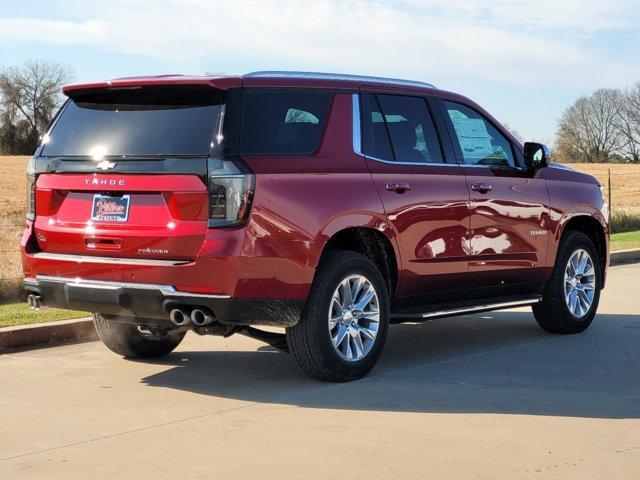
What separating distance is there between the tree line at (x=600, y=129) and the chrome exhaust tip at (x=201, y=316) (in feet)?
240

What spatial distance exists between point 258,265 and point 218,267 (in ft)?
0.84

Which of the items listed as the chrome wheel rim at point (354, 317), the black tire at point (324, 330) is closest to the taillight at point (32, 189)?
the black tire at point (324, 330)

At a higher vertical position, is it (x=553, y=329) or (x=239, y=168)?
(x=239, y=168)

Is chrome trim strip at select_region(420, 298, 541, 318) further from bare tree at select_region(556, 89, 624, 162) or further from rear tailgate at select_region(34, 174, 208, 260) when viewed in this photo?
bare tree at select_region(556, 89, 624, 162)

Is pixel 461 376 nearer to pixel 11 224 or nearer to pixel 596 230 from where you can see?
pixel 596 230

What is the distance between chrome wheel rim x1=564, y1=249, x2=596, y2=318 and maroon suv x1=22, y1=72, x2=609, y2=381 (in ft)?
4.15

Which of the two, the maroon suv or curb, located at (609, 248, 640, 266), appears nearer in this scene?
the maroon suv

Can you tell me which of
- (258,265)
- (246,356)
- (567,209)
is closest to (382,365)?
(246,356)

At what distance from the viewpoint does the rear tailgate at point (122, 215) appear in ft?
22.1

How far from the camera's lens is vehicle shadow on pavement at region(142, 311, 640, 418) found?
673cm

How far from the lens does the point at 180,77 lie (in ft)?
23.1

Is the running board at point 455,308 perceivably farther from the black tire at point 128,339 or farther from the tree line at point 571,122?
the tree line at point 571,122

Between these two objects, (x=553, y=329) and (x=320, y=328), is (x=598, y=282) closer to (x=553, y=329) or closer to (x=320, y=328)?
(x=553, y=329)

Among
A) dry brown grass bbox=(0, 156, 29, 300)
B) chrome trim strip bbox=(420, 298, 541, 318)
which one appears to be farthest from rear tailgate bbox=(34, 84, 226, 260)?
dry brown grass bbox=(0, 156, 29, 300)
